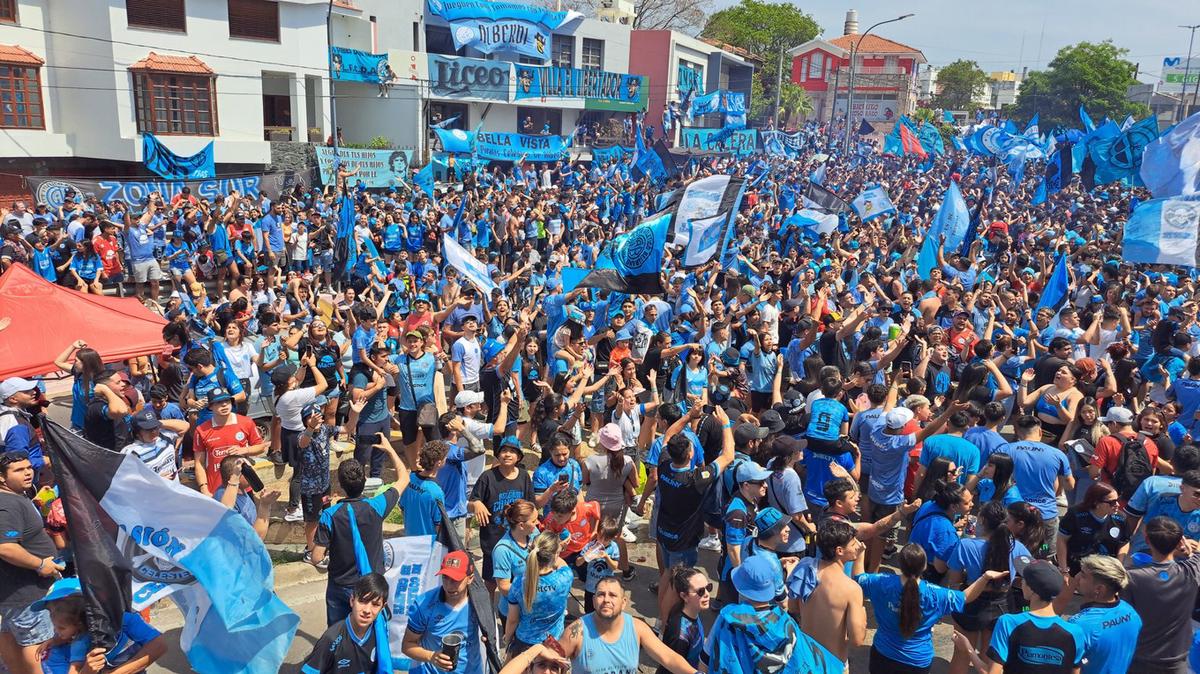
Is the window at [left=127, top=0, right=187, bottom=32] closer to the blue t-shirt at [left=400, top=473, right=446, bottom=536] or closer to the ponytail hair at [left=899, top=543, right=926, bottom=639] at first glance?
the blue t-shirt at [left=400, top=473, right=446, bottom=536]

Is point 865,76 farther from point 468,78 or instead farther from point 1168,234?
point 1168,234

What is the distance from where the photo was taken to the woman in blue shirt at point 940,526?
4.87 metres

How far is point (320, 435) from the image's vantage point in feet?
21.1

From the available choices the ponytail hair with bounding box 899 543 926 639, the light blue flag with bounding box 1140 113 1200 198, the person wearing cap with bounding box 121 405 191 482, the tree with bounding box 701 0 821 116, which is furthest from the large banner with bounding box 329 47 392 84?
the tree with bounding box 701 0 821 116

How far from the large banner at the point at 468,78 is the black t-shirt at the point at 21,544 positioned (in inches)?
1193

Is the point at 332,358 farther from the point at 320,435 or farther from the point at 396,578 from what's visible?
the point at 396,578

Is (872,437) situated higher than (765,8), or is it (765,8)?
(765,8)

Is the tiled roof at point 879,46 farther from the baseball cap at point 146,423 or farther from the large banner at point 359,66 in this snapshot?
the baseball cap at point 146,423

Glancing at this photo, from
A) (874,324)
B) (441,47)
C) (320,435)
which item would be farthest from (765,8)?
(320,435)

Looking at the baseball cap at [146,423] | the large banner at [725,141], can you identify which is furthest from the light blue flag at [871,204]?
the large banner at [725,141]

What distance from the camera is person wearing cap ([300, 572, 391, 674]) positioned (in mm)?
3873

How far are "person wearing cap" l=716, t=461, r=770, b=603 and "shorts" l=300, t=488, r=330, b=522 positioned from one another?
9.99 ft

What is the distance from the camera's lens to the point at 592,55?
42.2 meters

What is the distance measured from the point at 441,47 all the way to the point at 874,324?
30353mm
